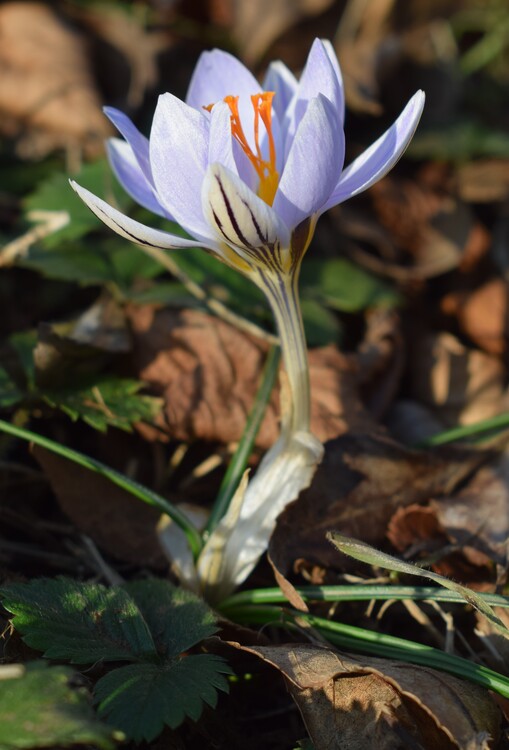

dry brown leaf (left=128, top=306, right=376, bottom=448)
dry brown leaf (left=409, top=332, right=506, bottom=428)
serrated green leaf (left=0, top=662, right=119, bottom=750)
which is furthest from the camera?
dry brown leaf (left=409, top=332, right=506, bottom=428)

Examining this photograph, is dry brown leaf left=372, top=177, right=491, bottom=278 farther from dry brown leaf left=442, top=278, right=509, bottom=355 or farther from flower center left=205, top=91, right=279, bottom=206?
flower center left=205, top=91, right=279, bottom=206

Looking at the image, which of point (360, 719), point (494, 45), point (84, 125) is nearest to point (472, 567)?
point (360, 719)

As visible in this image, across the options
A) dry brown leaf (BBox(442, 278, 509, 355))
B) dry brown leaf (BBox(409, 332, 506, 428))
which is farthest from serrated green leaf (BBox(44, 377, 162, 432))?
dry brown leaf (BBox(442, 278, 509, 355))

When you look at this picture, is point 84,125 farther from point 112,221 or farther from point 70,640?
point 70,640

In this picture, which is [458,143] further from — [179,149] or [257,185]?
[179,149]

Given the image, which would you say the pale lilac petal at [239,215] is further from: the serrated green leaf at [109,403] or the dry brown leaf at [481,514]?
the dry brown leaf at [481,514]

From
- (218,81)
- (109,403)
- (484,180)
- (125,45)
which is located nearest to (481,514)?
(109,403)
